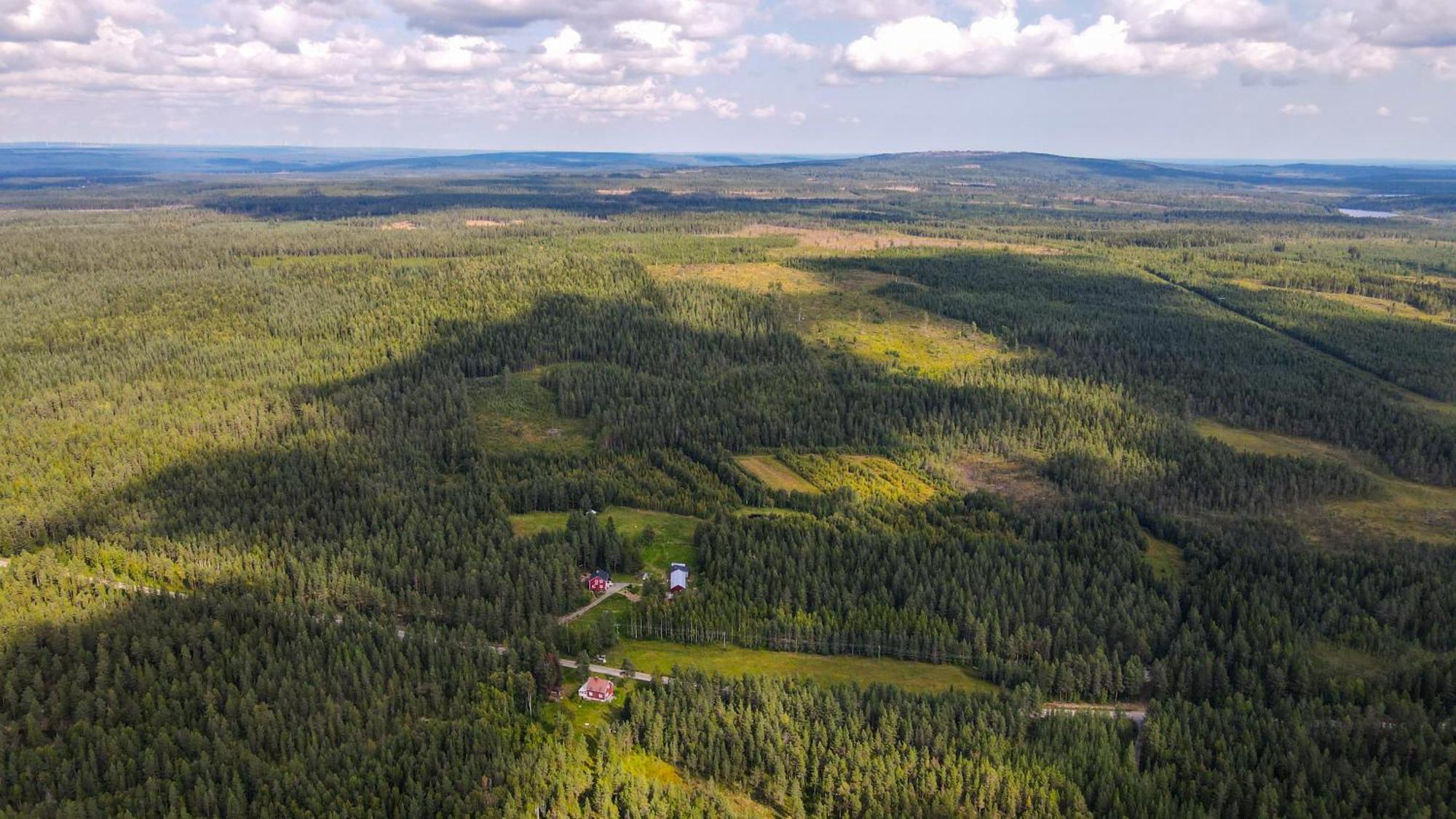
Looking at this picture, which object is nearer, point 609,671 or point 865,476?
point 609,671

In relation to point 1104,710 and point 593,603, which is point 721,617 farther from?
point 1104,710

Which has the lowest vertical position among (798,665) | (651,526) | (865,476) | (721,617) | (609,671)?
(798,665)

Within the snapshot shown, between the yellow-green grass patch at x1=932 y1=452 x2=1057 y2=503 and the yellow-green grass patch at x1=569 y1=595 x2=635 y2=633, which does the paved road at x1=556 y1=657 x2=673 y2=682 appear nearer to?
the yellow-green grass patch at x1=569 y1=595 x2=635 y2=633

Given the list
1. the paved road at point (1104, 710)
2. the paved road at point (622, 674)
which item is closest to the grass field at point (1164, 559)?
the paved road at point (1104, 710)

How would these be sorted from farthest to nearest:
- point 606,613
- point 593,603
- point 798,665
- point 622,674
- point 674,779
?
point 593,603, point 606,613, point 798,665, point 622,674, point 674,779

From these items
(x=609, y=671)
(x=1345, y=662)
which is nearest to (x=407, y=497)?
(x=609, y=671)

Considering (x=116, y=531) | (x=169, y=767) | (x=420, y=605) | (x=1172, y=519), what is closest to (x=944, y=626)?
(x=1172, y=519)

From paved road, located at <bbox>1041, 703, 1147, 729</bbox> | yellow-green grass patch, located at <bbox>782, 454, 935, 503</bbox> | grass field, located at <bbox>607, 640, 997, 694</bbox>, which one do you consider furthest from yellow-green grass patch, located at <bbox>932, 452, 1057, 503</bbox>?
paved road, located at <bbox>1041, 703, 1147, 729</bbox>
